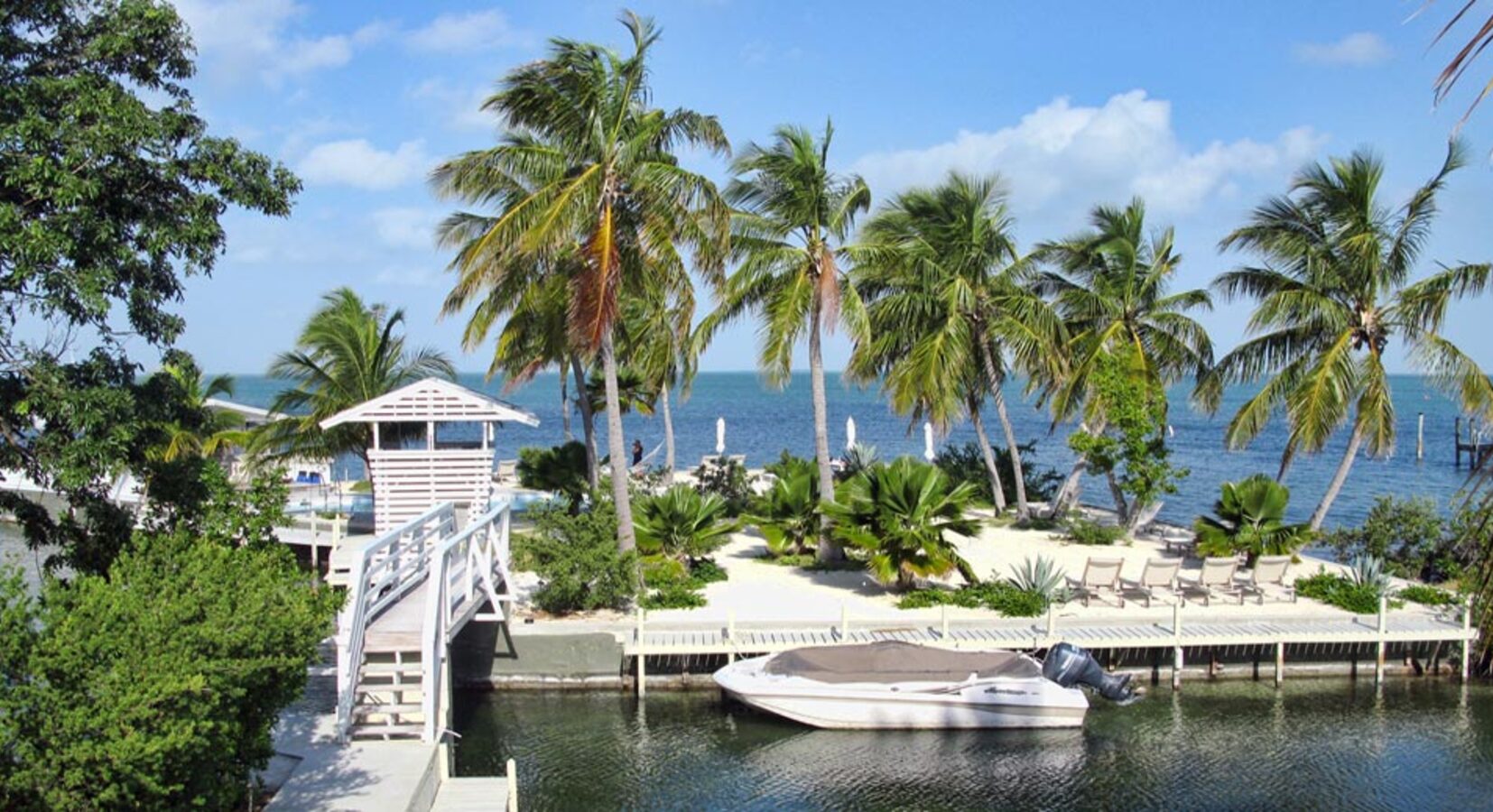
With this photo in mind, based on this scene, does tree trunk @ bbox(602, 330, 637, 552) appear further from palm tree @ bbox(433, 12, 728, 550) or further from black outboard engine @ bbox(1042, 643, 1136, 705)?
black outboard engine @ bbox(1042, 643, 1136, 705)

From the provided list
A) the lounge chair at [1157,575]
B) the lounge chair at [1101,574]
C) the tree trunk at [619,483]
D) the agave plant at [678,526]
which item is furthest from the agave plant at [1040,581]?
the tree trunk at [619,483]

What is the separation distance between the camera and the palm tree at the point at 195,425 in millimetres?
13062

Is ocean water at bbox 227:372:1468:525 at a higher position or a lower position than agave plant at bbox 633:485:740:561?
lower

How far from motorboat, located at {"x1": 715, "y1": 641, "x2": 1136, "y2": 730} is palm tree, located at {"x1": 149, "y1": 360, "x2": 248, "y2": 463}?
832 centimetres

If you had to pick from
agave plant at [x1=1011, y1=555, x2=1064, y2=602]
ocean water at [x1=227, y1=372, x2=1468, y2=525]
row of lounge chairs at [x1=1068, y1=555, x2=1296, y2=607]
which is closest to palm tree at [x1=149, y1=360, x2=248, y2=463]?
Result: ocean water at [x1=227, y1=372, x2=1468, y2=525]

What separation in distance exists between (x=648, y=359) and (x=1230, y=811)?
18373mm

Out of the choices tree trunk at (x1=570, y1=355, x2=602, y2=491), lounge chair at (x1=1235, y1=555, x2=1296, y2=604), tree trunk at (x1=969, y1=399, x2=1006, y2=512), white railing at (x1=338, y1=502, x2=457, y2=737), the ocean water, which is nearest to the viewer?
white railing at (x1=338, y1=502, x2=457, y2=737)

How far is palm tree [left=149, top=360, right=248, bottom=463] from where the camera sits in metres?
13.1

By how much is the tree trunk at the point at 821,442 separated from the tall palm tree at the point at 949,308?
2414mm

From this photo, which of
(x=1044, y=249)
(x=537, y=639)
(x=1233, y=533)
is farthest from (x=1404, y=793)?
(x=1044, y=249)

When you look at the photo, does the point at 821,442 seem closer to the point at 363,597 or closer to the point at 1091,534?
the point at 1091,534

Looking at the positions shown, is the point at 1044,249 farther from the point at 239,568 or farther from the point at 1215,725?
the point at 239,568

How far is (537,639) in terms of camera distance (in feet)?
61.8

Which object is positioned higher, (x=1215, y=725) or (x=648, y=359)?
(x=648, y=359)
